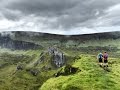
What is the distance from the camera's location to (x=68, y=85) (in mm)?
55531

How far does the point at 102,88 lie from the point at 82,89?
4133 millimetres

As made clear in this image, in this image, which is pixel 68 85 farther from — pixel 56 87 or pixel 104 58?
pixel 104 58

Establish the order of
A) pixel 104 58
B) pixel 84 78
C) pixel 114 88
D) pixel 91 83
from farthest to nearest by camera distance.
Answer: pixel 104 58, pixel 84 78, pixel 91 83, pixel 114 88

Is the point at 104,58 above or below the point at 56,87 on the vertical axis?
above

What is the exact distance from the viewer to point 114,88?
49.8m

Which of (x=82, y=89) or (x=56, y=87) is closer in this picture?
(x=82, y=89)

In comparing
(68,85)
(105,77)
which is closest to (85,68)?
(105,77)

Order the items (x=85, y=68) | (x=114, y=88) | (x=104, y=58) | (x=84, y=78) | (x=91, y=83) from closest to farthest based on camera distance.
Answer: (x=114, y=88)
(x=91, y=83)
(x=84, y=78)
(x=85, y=68)
(x=104, y=58)

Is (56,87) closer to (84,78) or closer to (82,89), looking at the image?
(84,78)

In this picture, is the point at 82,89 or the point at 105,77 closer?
the point at 82,89

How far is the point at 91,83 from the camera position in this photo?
54.5m

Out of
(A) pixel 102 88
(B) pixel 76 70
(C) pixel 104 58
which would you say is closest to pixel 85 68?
(B) pixel 76 70

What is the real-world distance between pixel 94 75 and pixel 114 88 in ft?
38.3

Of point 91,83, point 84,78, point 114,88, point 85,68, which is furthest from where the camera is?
point 85,68
